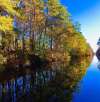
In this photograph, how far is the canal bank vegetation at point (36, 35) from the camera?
136 feet

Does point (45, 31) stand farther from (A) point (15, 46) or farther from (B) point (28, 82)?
(B) point (28, 82)

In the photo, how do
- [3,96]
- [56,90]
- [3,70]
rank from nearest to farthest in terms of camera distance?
[3,96] → [56,90] → [3,70]

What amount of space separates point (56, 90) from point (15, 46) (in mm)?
23728

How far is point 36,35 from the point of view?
2082 inches

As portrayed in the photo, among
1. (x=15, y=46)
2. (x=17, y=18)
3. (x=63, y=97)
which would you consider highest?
(x=17, y=18)

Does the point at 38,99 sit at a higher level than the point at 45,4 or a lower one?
lower

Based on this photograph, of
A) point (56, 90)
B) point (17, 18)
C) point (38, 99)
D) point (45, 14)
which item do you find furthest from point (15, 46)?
point (38, 99)

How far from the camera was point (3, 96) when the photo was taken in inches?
842

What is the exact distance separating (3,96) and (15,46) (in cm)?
2558

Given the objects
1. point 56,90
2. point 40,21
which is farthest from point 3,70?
point 40,21

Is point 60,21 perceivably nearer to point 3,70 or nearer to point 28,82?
point 3,70

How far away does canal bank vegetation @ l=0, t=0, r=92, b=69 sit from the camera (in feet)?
136

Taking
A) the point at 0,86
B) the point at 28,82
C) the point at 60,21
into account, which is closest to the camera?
the point at 0,86

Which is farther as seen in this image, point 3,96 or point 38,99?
point 3,96
